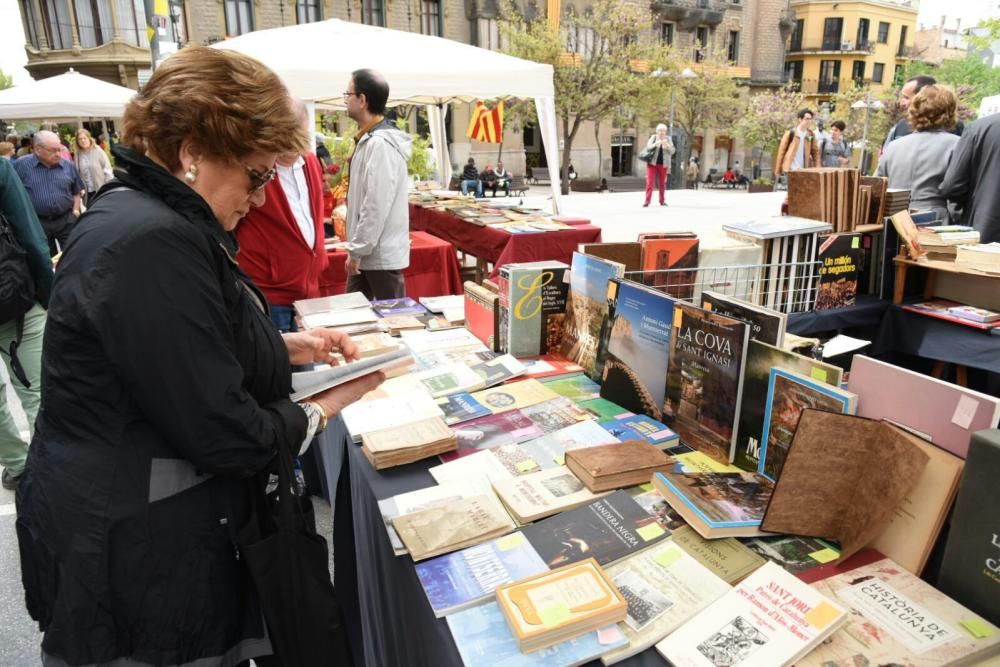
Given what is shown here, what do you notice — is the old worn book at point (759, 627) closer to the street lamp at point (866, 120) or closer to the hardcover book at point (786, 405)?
the hardcover book at point (786, 405)

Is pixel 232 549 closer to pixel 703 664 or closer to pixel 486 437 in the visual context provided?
pixel 486 437

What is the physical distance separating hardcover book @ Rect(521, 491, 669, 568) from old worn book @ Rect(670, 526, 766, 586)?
47 mm

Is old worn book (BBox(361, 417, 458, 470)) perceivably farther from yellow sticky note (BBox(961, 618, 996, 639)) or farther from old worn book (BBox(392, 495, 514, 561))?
yellow sticky note (BBox(961, 618, 996, 639))

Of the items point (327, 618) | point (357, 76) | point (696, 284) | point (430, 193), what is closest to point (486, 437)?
point (327, 618)

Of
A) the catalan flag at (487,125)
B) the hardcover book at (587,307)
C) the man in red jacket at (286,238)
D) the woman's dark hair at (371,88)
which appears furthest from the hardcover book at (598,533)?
the catalan flag at (487,125)

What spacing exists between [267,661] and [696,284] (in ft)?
5.68

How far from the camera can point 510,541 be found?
127 centimetres

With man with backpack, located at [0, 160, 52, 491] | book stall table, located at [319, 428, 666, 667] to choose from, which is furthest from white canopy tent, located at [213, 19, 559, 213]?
book stall table, located at [319, 428, 666, 667]

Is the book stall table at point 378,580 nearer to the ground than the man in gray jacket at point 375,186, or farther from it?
nearer to the ground

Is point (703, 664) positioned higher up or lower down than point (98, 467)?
lower down

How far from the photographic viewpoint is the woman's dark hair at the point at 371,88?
135 inches

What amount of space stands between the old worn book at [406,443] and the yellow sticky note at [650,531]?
1.87 ft

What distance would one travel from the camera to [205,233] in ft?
3.54

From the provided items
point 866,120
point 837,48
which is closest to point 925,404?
point 866,120
